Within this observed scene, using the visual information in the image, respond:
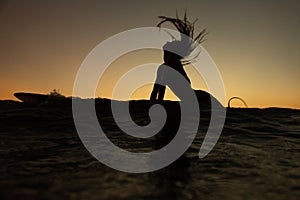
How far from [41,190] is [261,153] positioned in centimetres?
489

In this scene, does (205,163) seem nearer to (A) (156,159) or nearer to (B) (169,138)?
(A) (156,159)

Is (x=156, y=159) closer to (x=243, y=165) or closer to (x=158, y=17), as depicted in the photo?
(x=243, y=165)

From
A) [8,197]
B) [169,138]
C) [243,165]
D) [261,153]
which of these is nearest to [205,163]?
[243,165]

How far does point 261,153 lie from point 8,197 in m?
5.29

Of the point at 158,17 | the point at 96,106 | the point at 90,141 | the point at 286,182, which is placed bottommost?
the point at 286,182

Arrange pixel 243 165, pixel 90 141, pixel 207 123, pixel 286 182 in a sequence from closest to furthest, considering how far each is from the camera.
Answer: pixel 286 182 → pixel 243 165 → pixel 90 141 → pixel 207 123

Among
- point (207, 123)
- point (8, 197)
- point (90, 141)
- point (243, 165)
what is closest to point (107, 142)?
point (90, 141)

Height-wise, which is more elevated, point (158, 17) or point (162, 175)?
point (158, 17)

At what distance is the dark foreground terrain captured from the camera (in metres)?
3.83

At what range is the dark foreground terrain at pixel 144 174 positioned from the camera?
3826 millimetres

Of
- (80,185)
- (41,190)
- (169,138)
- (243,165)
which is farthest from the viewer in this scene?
(169,138)

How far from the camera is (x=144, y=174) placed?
474 cm

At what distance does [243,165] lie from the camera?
18.2ft

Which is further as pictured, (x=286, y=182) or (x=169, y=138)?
(x=169, y=138)
